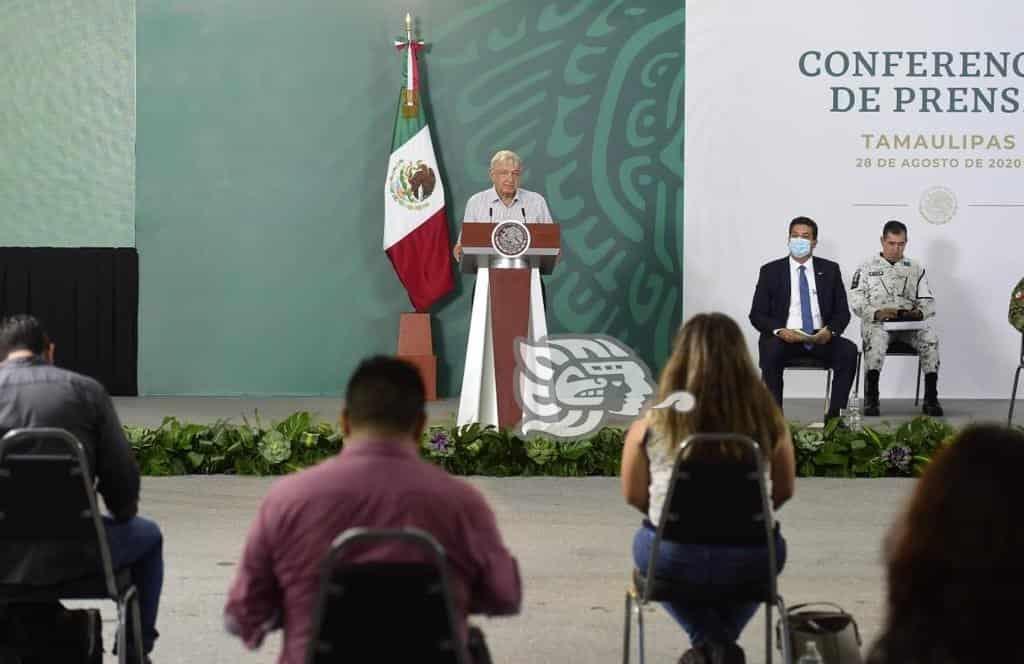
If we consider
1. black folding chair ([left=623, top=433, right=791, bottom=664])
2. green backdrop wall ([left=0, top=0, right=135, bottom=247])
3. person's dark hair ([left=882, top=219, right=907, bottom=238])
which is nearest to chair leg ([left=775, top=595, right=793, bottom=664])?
black folding chair ([left=623, top=433, right=791, bottom=664])

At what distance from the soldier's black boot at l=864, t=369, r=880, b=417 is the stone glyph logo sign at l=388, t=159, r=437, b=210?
308 centimetres

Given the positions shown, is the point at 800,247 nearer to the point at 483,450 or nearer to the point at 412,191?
the point at 483,450

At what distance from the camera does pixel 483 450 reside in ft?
18.9

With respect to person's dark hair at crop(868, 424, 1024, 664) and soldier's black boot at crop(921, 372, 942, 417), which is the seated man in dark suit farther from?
person's dark hair at crop(868, 424, 1024, 664)

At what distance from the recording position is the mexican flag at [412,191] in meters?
8.89

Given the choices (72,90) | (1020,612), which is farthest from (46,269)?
(1020,612)

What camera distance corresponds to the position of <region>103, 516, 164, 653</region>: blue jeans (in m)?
2.84

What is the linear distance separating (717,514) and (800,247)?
16.5 ft

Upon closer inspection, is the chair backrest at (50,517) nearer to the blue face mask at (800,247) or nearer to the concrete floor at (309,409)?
the concrete floor at (309,409)

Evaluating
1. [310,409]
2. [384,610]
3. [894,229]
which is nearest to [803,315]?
[894,229]

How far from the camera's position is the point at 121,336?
9.10 meters

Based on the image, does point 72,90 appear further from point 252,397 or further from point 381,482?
point 381,482

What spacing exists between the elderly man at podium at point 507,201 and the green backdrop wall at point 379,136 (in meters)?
1.55

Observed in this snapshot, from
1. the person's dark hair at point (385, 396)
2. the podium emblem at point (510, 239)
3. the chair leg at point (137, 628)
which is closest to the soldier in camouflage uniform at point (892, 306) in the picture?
the podium emblem at point (510, 239)
